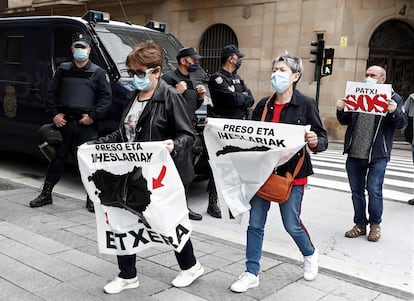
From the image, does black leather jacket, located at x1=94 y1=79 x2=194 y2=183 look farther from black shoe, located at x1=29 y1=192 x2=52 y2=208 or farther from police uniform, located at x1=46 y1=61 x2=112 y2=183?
black shoe, located at x1=29 y1=192 x2=52 y2=208

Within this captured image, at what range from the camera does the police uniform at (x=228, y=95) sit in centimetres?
560

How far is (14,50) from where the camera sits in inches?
298

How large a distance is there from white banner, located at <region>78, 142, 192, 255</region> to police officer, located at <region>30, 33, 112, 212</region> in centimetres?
224

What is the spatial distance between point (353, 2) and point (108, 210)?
15.0 m

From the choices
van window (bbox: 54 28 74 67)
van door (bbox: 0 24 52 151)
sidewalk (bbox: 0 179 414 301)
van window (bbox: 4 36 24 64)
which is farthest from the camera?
van window (bbox: 4 36 24 64)

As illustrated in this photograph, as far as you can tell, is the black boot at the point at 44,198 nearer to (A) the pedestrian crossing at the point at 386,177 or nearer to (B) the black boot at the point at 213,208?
(B) the black boot at the point at 213,208

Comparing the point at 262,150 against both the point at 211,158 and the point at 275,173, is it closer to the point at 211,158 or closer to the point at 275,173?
the point at 275,173

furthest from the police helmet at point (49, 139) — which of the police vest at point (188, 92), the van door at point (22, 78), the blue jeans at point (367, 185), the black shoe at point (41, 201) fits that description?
the blue jeans at point (367, 185)

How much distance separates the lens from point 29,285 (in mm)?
3553

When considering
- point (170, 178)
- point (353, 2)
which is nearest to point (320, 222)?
point (170, 178)

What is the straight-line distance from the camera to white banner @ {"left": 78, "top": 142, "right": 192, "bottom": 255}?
3.30 metres

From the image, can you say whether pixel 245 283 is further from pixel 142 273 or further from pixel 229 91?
pixel 229 91

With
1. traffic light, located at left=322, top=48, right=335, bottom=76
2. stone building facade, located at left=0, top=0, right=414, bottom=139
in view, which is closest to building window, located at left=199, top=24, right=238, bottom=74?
stone building facade, located at left=0, top=0, right=414, bottom=139

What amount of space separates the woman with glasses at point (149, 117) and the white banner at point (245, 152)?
1.28ft
